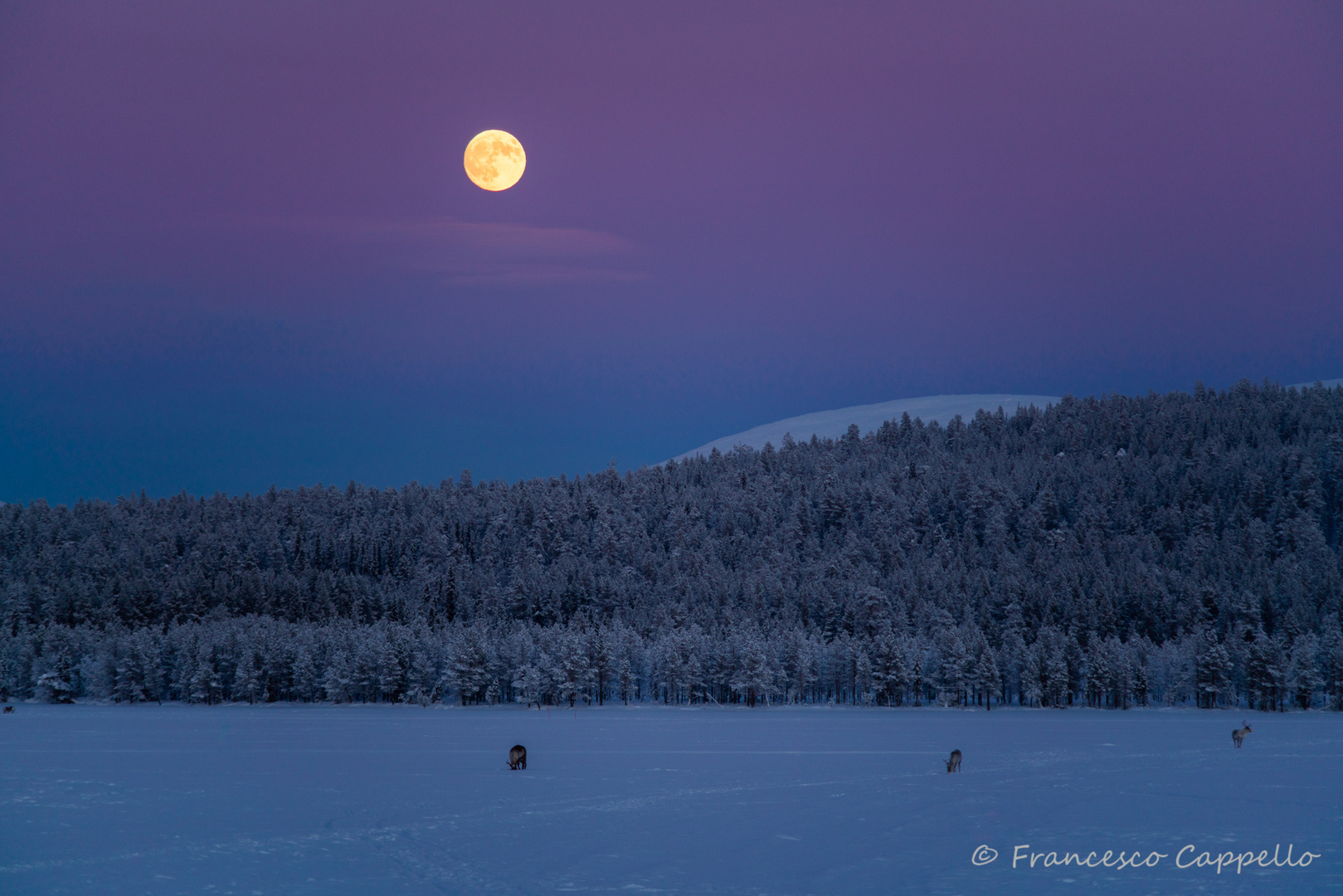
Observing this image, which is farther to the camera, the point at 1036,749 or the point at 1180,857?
the point at 1036,749

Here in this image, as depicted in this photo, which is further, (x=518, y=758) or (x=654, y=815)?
(x=518, y=758)

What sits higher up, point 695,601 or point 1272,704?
point 695,601

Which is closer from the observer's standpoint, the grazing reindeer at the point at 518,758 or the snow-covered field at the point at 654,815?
the snow-covered field at the point at 654,815

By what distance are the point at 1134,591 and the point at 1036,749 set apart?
117555 millimetres

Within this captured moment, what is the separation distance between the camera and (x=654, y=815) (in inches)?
1200

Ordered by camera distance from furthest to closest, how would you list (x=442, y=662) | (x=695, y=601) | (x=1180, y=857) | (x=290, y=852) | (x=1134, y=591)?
(x=695, y=601) → (x=1134, y=591) → (x=442, y=662) → (x=290, y=852) → (x=1180, y=857)

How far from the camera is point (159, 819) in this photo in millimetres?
30188

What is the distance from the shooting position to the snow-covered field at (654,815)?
71.4ft

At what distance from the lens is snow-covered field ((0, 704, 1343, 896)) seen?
21.8 metres

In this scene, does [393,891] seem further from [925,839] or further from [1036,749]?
[1036,749]

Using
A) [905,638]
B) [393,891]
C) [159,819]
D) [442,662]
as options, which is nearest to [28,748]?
[159,819]

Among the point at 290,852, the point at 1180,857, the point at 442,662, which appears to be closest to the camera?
the point at 1180,857

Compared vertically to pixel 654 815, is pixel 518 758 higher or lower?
higher

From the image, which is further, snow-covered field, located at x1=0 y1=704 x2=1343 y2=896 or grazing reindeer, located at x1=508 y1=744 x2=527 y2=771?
grazing reindeer, located at x1=508 y1=744 x2=527 y2=771
